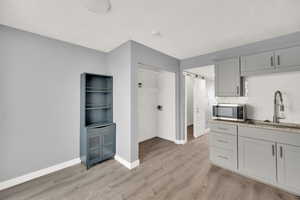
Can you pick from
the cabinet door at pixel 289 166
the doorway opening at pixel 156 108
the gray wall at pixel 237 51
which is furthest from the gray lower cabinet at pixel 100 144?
the cabinet door at pixel 289 166

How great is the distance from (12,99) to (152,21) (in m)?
2.54

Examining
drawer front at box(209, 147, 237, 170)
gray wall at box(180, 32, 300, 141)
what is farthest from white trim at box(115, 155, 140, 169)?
gray wall at box(180, 32, 300, 141)

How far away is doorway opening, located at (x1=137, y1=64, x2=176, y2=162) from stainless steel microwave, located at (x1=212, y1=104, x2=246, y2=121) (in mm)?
1248

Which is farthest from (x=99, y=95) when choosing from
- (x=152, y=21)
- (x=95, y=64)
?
(x=152, y=21)

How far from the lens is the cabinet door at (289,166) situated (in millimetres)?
1727

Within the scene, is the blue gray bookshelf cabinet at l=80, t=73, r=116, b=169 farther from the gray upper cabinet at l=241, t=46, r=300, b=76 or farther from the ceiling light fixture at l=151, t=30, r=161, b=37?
the gray upper cabinet at l=241, t=46, r=300, b=76

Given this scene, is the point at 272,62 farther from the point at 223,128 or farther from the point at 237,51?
the point at 223,128

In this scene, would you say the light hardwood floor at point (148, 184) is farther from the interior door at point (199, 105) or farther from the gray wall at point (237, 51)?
the interior door at point (199, 105)

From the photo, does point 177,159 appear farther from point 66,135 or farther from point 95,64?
point 95,64

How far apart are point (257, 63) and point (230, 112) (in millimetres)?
1014

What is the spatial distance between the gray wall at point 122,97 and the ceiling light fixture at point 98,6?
911mm

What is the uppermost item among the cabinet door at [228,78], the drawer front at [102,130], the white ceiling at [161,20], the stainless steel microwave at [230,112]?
the white ceiling at [161,20]

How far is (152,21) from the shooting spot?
1.90 metres

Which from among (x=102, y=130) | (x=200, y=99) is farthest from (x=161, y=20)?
(x=200, y=99)
